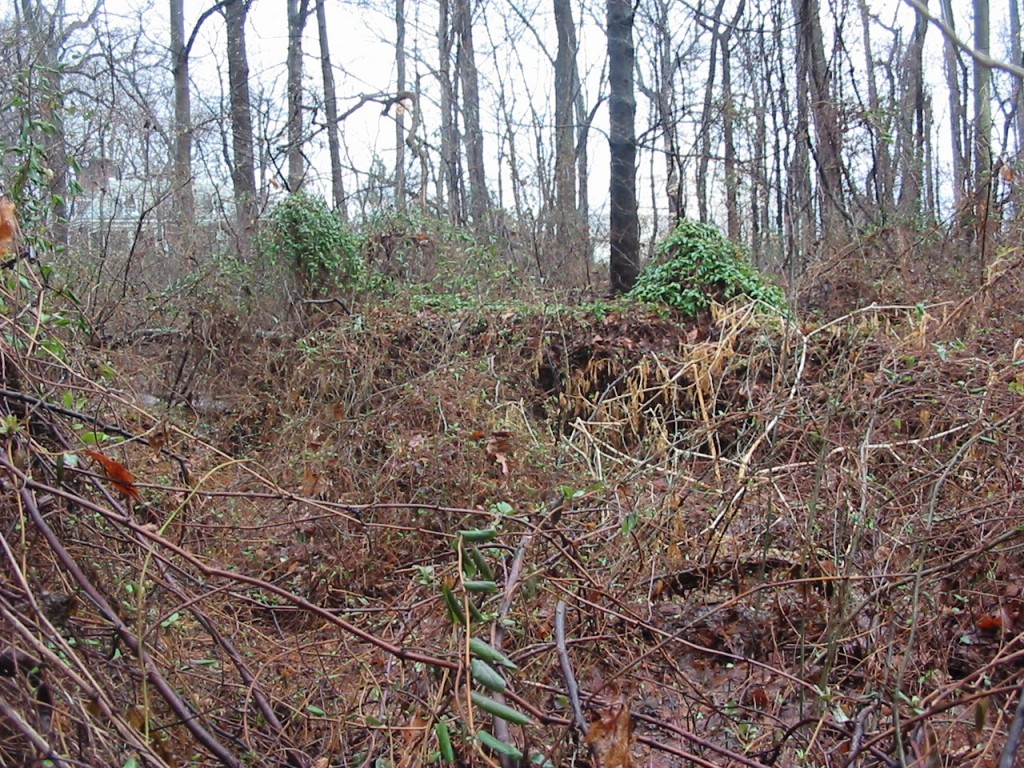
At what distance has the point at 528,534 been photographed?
256 centimetres

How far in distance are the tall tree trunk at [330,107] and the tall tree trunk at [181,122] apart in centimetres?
243

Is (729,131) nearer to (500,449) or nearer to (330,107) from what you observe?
(330,107)

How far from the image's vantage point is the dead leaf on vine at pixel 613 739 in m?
1.63

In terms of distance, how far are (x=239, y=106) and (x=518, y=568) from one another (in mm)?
12876

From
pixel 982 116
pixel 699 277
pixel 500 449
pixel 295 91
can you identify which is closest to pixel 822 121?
pixel 699 277

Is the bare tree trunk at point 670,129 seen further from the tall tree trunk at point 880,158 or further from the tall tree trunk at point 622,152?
the tall tree trunk at point 880,158

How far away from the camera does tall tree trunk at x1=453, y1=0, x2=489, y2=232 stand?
16.2m

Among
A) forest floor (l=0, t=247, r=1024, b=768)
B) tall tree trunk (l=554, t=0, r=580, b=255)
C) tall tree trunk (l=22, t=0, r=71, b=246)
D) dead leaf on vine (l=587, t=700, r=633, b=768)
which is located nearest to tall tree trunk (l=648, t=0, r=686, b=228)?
tall tree trunk (l=554, t=0, r=580, b=255)

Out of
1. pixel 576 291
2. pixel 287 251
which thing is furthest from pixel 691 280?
pixel 287 251

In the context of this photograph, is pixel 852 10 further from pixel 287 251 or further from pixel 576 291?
pixel 287 251

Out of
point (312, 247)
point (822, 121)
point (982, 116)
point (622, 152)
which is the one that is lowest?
point (312, 247)

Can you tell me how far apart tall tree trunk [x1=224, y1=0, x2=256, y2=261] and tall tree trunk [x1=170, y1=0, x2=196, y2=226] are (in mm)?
Answer: 709

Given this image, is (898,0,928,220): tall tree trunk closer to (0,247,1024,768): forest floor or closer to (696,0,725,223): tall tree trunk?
(696,0,725,223): tall tree trunk

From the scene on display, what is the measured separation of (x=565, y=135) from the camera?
14508mm
